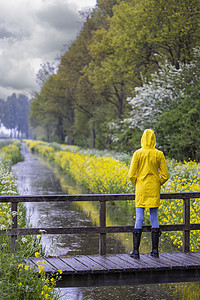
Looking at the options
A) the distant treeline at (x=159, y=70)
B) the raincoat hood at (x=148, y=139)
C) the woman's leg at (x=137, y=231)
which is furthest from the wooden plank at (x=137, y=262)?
the distant treeline at (x=159, y=70)

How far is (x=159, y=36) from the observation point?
75.0 ft

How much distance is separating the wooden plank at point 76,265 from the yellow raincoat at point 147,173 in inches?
49.0

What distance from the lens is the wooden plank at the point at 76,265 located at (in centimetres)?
638

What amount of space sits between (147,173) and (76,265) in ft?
5.66

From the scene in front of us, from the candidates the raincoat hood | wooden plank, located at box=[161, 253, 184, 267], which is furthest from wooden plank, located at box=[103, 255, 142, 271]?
the raincoat hood

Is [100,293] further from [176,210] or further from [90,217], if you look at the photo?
[90,217]

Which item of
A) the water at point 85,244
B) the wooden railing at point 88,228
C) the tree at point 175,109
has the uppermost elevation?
the tree at point 175,109

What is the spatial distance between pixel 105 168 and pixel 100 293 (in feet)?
40.6

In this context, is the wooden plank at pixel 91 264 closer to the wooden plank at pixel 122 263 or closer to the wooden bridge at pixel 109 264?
the wooden bridge at pixel 109 264

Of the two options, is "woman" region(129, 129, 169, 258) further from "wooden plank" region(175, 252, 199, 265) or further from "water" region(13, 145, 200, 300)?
"water" region(13, 145, 200, 300)

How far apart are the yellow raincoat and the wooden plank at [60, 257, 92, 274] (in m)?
1.25

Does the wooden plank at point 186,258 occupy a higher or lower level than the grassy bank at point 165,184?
lower

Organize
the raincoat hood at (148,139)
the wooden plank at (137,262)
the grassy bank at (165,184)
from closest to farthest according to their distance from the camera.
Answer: the wooden plank at (137,262)
the raincoat hood at (148,139)
the grassy bank at (165,184)

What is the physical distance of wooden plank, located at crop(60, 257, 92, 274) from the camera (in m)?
6.38
